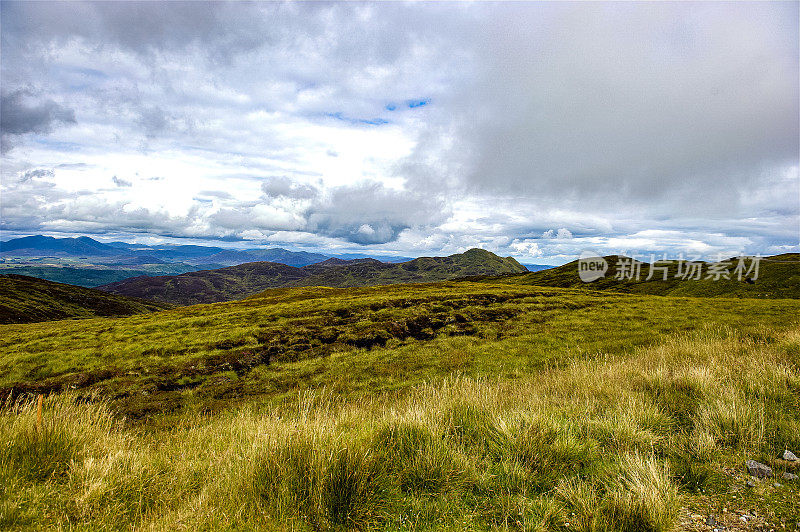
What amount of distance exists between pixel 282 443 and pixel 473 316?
36130 millimetres

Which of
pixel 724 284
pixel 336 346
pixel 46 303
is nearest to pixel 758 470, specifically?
pixel 336 346

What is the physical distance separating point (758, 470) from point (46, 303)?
214132 mm

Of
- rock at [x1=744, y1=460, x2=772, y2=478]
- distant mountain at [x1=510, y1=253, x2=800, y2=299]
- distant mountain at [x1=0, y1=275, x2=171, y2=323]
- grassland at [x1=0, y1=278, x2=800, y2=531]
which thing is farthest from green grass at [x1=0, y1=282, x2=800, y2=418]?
distant mountain at [x1=0, y1=275, x2=171, y2=323]

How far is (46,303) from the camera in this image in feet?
479

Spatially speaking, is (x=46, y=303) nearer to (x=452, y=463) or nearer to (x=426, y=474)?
(x=426, y=474)

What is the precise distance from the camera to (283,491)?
5.12 meters

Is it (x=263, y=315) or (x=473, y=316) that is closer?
(x=473, y=316)

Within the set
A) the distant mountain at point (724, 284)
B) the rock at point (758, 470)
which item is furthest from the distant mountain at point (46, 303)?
the distant mountain at point (724, 284)

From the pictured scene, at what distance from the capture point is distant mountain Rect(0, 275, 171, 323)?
117 metres

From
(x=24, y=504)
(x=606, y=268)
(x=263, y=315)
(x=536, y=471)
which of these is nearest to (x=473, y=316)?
(x=263, y=315)

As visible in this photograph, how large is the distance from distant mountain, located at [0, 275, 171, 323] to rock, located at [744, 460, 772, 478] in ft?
523

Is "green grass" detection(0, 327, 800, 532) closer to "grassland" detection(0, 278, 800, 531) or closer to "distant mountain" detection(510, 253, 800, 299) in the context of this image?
"grassland" detection(0, 278, 800, 531)

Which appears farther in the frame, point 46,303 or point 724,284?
point 46,303

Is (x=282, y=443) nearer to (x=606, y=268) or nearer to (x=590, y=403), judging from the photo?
(x=590, y=403)
